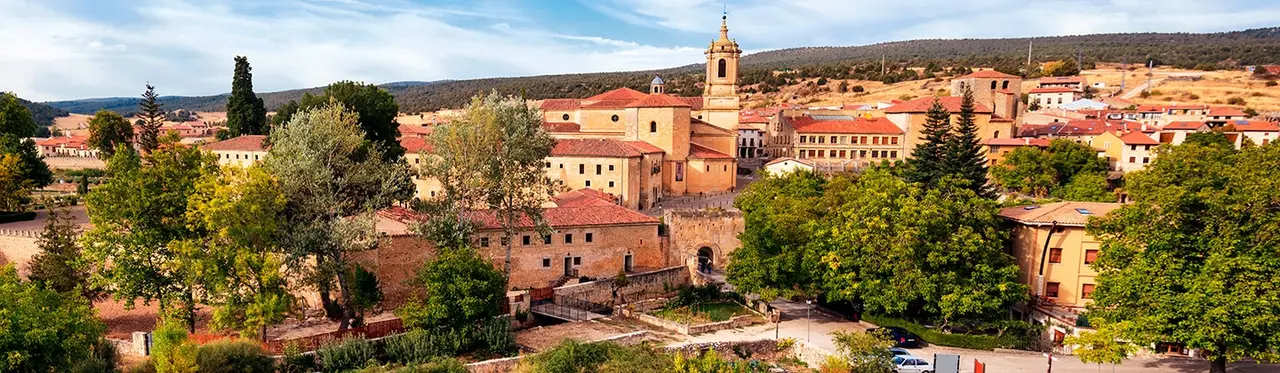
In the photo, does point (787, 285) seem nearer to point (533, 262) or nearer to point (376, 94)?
point (533, 262)

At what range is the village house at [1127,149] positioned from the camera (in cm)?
4553

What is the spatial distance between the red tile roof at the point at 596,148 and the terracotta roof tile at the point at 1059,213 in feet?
62.6

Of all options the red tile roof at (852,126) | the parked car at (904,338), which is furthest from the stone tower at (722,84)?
the parked car at (904,338)

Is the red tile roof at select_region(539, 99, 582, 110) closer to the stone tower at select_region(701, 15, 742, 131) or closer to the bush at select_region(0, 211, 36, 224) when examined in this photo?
the stone tower at select_region(701, 15, 742, 131)

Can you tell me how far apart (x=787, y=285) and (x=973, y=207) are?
6.53 meters

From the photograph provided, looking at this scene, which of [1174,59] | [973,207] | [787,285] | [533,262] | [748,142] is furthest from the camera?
[1174,59]

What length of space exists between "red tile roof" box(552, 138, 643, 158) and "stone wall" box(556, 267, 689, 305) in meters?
9.78

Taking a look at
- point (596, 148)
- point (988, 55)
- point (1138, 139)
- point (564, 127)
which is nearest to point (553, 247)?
point (596, 148)

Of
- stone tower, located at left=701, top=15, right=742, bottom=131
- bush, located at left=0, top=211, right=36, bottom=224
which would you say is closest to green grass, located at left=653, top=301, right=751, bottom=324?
stone tower, located at left=701, top=15, right=742, bottom=131

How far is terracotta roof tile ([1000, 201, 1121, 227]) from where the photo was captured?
23328mm

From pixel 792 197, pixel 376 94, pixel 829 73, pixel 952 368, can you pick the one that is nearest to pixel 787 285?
pixel 792 197

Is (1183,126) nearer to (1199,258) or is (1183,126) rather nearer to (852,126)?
(852,126)

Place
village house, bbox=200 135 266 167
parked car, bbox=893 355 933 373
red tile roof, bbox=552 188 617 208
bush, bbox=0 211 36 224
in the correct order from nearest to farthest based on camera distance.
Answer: parked car, bbox=893 355 933 373 < red tile roof, bbox=552 188 617 208 < bush, bbox=0 211 36 224 < village house, bbox=200 135 266 167

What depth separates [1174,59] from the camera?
375 ft
